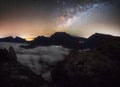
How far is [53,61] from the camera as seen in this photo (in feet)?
244

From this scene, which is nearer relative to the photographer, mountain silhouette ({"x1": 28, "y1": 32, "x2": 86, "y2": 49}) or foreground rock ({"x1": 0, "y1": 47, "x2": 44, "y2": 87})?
foreground rock ({"x1": 0, "y1": 47, "x2": 44, "y2": 87})

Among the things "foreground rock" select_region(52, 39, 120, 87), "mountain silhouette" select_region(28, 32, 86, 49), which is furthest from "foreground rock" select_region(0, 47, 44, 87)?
"mountain silhouette" select_region(28, 32, 86, 49)

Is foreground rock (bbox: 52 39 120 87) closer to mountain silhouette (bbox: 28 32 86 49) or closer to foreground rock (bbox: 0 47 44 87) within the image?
foreground rock (bbox: 0 47 44 87)

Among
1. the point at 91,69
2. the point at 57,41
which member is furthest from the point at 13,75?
the point at 57,41

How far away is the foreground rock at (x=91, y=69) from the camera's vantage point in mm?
59031

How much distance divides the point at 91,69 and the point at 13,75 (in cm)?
2003

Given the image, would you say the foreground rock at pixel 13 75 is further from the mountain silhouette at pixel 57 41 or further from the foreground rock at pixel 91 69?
the mountain silhouette at pixel 57 41

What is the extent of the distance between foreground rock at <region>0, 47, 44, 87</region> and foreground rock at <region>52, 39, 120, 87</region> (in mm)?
6643

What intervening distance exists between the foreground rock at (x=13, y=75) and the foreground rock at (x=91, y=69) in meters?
6.64

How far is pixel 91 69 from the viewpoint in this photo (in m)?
59.9

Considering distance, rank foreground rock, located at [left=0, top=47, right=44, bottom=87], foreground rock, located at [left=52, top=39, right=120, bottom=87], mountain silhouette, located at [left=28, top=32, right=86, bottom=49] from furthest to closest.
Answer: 1. mountain silhouette, located at [left=28, top=32, right=86, bottom=49]
2. foreground rock, located at [left=52, top=39, right=120, bottom=87]
3. foreground rock, located at [left=0, top=47, right=44, bottom=87]

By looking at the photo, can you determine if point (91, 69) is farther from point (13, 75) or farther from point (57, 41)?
point (57, 41)

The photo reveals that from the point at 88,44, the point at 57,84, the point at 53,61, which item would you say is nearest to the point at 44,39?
the point at 88,44

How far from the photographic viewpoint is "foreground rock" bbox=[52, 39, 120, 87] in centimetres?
5903
